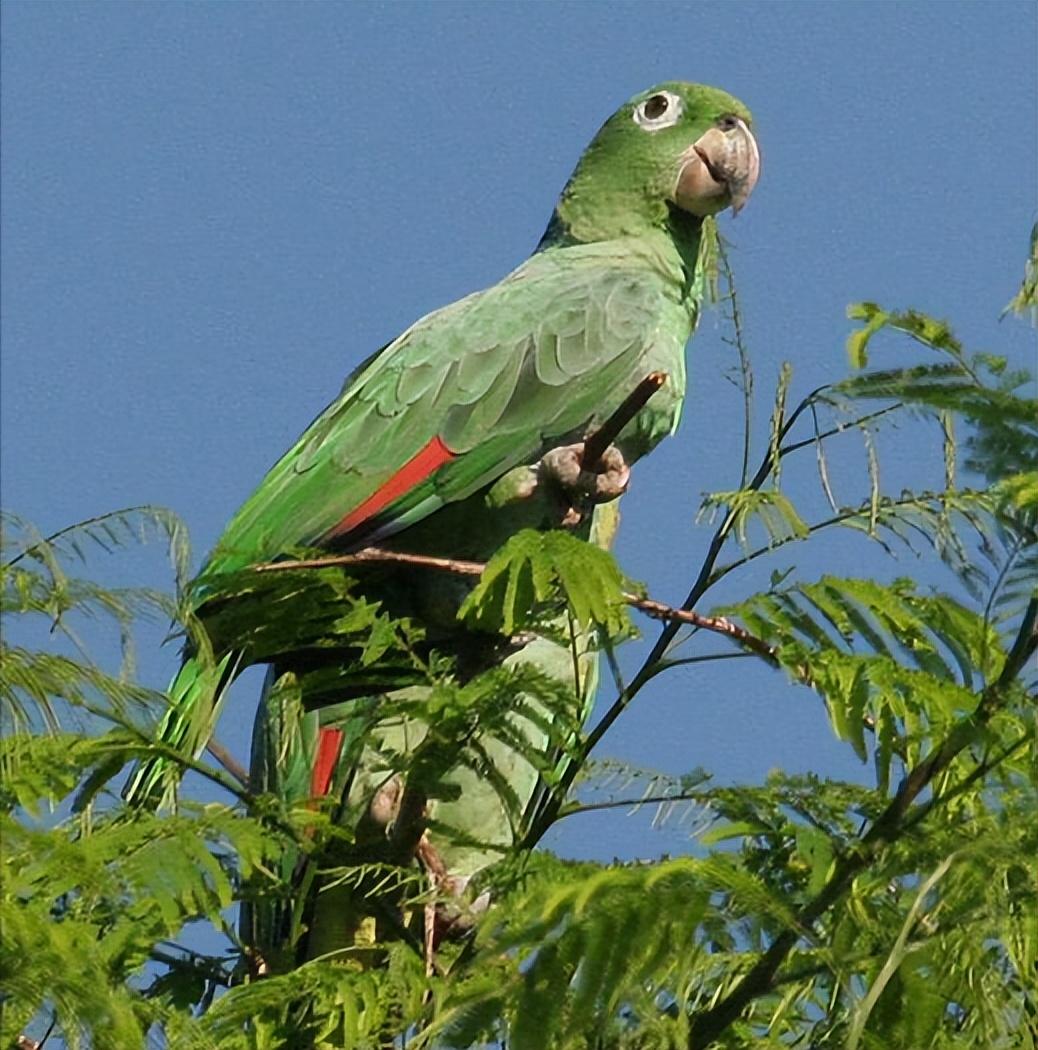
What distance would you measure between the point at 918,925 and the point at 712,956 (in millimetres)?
311

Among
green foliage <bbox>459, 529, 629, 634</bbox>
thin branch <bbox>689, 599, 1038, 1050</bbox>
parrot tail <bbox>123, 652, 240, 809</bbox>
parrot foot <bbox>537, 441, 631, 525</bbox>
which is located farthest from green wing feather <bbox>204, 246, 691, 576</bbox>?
thin branch <bbox>689, 599, 1038, 1050</bbox>

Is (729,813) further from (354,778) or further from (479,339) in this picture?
(479,339)

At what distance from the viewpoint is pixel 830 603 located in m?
3.30

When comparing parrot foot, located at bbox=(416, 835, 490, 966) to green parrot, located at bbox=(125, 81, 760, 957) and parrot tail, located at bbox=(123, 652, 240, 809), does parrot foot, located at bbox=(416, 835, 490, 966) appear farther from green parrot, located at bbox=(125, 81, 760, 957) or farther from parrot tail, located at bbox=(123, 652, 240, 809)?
parrot tail, located at bbox=(123, 652, 240, 809)

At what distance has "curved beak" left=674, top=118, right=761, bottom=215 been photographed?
5.90 meters

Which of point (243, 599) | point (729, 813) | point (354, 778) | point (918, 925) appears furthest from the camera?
point (354, 778)

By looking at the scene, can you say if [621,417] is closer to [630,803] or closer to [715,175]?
[630,803]

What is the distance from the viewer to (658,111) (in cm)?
614

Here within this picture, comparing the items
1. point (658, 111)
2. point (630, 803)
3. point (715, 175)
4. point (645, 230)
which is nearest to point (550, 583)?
point (630, 803)

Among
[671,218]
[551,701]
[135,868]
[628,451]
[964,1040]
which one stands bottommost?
[964,1040]

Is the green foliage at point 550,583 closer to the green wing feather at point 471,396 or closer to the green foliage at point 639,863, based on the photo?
the green foliage at point 639,863

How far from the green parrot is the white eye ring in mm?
212

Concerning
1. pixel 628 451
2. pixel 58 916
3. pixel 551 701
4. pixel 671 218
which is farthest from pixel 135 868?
pixel 671 218

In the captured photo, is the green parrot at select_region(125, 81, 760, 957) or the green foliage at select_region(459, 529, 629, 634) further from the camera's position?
the green parrot at select_region(125, 81, 760, 957)
